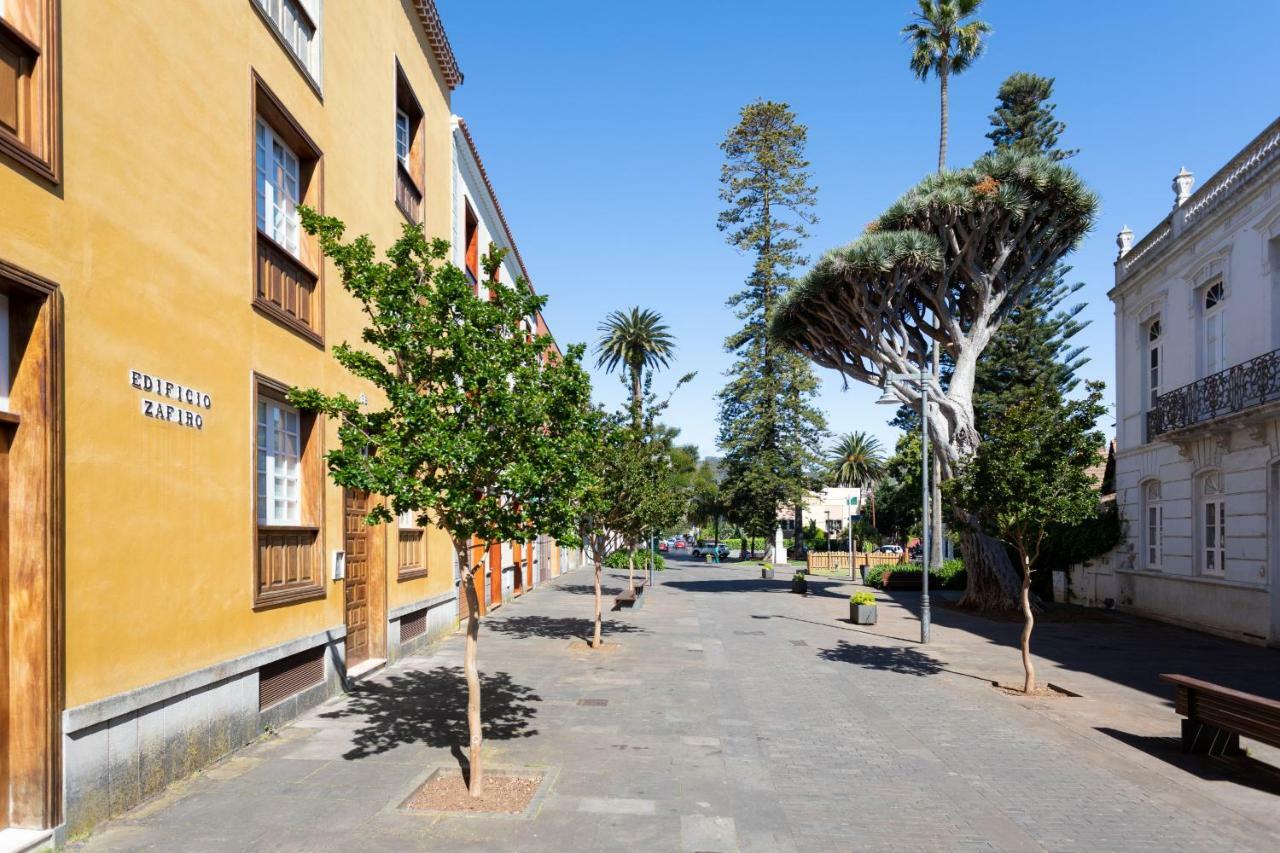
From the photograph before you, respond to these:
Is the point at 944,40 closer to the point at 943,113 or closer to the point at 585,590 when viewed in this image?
the point at 943,113

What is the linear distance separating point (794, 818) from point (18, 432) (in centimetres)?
668

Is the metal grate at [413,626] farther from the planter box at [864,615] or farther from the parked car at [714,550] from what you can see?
the parked car at [714,550]

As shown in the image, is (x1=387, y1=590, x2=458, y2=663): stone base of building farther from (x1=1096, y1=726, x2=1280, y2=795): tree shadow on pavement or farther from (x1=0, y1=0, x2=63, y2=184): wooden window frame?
(x1=1096, y1=726, x2=1280, y2=795): tree shadow on pavement

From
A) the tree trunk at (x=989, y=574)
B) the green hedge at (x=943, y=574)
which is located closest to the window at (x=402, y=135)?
the tree trunk at (x=989, y=574)

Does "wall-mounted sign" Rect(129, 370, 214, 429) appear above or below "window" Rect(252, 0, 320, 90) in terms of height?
below

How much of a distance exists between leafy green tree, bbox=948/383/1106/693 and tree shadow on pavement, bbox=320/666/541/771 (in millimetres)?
7414

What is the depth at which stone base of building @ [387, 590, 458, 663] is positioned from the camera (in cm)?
1388

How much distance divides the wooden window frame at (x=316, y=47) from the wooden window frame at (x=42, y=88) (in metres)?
3.67

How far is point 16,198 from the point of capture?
18.8 feet

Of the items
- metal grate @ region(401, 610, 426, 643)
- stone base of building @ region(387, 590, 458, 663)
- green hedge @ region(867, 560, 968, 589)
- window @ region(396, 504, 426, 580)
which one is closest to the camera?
stone base of building @ region(387, 590, 458, 663)

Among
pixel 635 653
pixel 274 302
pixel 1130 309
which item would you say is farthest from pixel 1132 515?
pixel 274 302

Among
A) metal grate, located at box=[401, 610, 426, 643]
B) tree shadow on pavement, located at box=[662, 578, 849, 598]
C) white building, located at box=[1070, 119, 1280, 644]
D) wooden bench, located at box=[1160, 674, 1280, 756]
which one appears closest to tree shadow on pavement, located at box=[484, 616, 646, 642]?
metal grate, located at box=[401, 610, 426, 643]

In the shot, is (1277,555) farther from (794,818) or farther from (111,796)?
(111,796)

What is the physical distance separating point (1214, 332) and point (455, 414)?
20.4 meters
